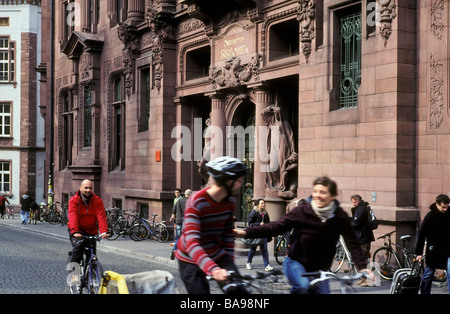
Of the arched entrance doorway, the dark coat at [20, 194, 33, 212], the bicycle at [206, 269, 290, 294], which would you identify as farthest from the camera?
the dark coat at [20, 194, 33, 212]

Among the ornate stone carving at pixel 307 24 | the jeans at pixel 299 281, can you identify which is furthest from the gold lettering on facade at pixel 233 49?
the jeans at pixel 299 281

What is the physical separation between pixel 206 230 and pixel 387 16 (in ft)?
31.2

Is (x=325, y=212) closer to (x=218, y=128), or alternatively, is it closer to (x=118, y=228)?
(x=218, y=128)

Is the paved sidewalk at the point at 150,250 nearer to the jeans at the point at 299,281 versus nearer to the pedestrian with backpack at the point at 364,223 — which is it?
the pedestrian with backpack at the point at 364,223

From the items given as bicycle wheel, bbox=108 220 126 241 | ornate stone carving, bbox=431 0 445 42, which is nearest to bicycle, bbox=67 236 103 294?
ornate stone carving, bbox=431 0 445 42

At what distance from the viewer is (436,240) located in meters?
8.97

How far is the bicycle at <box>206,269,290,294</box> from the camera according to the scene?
15.1 ft

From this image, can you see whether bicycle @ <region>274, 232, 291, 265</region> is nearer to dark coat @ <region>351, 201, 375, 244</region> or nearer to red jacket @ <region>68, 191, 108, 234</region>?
dark coat @ <region>351, 201, 375, 244</region>

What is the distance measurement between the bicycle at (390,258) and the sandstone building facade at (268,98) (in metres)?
0.43

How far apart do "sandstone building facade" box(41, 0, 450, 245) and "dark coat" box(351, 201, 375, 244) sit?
21.9 inches

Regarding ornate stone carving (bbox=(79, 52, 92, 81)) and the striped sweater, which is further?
ornate stone carving (bbox=(79, 52, 92, 81))

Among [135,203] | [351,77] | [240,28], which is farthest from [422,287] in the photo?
[135,203]

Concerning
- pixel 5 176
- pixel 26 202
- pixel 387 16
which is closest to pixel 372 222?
pixel 387 16
